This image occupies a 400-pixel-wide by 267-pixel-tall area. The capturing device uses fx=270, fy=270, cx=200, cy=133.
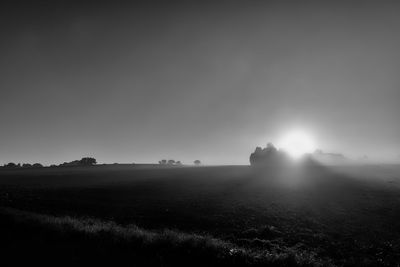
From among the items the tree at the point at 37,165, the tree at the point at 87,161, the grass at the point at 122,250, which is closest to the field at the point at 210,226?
the grass at the point at 122,250

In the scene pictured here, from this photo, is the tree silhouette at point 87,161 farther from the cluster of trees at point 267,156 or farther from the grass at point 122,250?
the grass at point 122,250

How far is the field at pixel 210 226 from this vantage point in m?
12.9

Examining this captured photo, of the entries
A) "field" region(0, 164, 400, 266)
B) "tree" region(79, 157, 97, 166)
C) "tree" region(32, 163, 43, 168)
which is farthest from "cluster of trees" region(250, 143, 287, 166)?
"tree" region(32, 163, 43, 168)

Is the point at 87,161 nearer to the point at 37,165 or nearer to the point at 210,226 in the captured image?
the point at 37,165

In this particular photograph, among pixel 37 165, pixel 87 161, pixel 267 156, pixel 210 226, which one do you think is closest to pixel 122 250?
pixel 210 226

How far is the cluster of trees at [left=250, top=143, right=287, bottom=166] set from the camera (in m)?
124

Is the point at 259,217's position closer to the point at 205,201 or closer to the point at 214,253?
the point at 205,201

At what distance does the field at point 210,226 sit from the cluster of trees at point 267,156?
262 feet

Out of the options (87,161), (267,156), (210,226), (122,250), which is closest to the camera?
(122,250)

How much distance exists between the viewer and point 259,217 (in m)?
26.1

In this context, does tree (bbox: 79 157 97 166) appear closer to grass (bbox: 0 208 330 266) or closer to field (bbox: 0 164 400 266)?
field (bbox: 0 164 400 266)

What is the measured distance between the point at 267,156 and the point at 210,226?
112 meters

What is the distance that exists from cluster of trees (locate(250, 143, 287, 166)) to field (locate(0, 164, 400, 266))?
79.9 metres

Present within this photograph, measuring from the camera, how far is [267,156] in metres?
129
